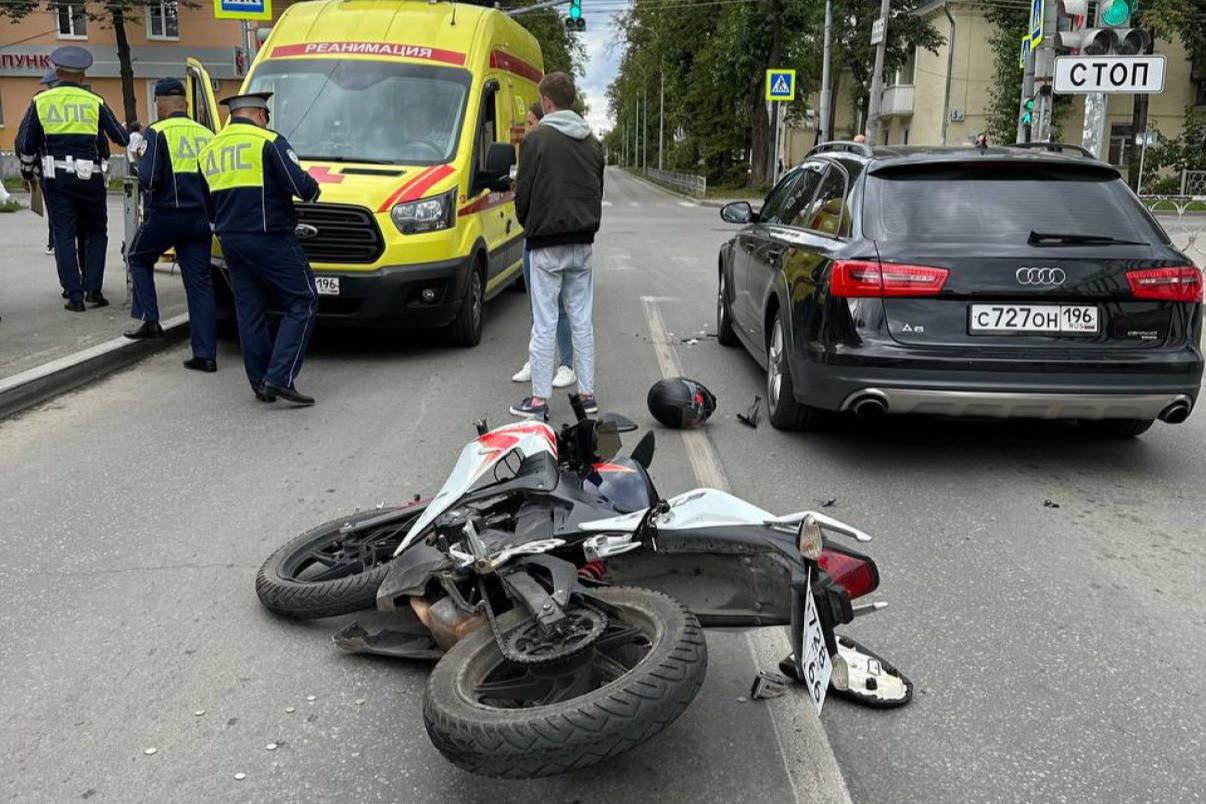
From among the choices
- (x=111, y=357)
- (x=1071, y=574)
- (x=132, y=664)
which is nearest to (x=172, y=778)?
(x=132, y=664)

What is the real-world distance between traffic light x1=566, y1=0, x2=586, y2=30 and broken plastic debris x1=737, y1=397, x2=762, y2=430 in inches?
966

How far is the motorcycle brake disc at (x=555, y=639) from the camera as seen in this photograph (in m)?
2.80

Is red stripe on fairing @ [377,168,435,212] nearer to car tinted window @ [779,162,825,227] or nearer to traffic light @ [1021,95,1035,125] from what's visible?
car tinted window @ [779,162,825,227]

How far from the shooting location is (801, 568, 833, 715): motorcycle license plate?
108 inches

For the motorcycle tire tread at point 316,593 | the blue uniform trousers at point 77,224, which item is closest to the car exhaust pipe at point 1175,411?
the motorcycle tire tread at point 316,593

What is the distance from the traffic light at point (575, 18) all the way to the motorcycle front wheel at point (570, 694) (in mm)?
28291

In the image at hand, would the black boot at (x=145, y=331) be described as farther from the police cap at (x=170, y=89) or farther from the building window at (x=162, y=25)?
the building window at (x=162, y=25)

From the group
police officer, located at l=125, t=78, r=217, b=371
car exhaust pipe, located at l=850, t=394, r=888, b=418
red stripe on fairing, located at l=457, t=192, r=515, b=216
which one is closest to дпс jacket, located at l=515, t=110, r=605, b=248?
car exhaust pipe, located at l=850, t=394, r=888, b=418

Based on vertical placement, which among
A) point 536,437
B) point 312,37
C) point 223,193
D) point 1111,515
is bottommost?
point 1111,515

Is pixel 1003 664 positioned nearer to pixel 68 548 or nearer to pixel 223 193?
pixel 68 548

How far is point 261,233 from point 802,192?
3.40 m

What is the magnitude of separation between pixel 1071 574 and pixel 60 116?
884 cm

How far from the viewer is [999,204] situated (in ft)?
18.3

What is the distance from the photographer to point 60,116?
9.55 m
